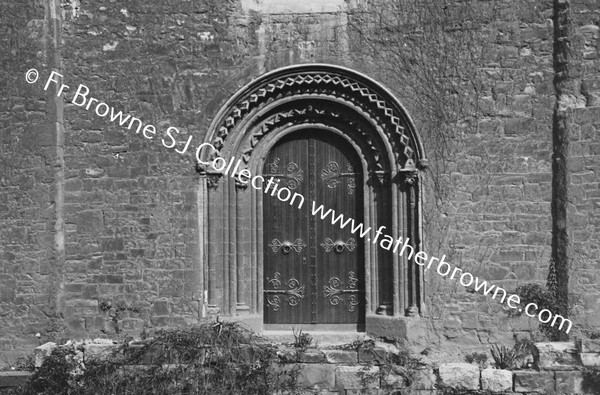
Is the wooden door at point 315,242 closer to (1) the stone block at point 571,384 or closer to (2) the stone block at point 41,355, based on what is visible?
(1) the stone block at point 571,384

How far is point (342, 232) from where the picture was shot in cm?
908

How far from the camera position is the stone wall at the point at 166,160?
8.49 metres

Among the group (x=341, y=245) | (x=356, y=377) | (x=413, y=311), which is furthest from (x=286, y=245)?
(x=356, y=377)

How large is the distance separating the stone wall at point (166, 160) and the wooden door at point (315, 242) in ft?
3.04

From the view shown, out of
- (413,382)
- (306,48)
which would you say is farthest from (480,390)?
(306,48)

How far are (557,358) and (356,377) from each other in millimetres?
2055

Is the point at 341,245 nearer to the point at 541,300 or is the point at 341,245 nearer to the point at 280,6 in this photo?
the point at 541,300

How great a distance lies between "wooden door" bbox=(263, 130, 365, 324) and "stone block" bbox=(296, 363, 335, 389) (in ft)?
7.83

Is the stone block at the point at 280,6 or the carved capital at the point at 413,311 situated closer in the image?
the carved capital at the point at 413,311

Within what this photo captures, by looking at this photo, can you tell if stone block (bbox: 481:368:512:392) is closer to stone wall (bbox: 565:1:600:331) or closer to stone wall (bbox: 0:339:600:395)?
stone wall (bbox: 0:339:600:395)

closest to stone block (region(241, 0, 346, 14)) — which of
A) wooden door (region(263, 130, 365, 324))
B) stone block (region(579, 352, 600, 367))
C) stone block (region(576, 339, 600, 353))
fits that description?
wooden door (region(263, 130, 365, 324))

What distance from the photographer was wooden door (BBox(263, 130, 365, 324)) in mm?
9055

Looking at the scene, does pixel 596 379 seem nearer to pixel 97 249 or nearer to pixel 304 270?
pixel 304 270

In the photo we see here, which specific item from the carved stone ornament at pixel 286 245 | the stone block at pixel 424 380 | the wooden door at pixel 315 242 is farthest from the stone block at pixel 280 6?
the stone block at pixel 424 380
